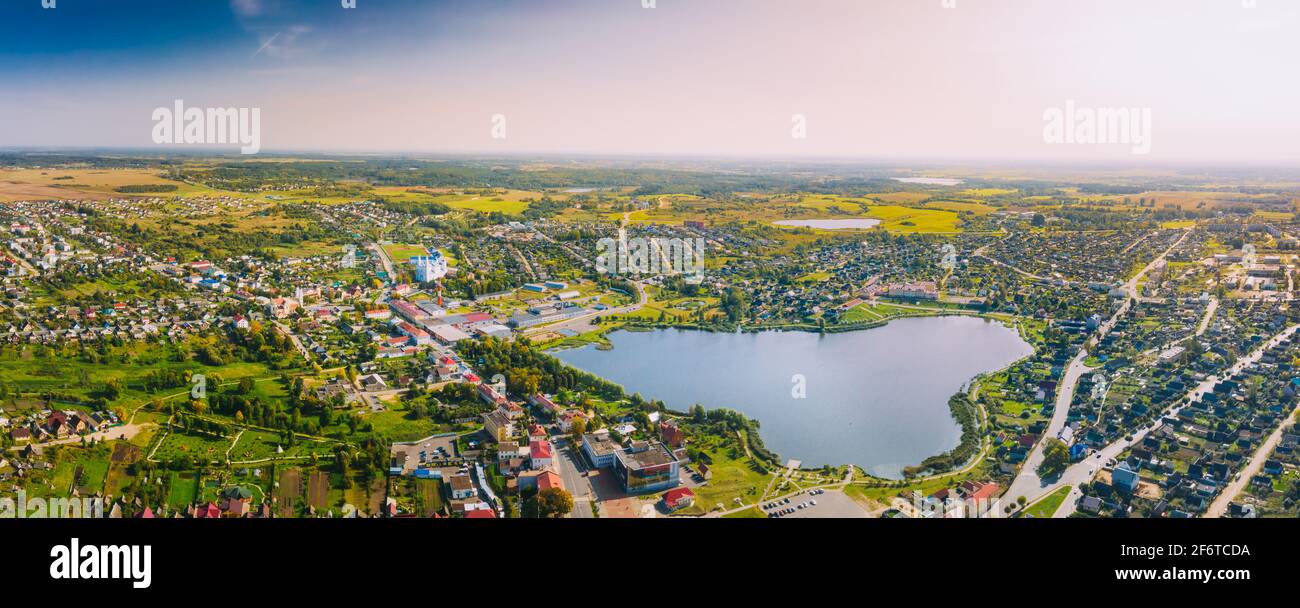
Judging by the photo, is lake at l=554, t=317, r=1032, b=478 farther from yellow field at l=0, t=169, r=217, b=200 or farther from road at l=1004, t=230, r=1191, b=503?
yellow field at l=0, t=169, r=217, b=200

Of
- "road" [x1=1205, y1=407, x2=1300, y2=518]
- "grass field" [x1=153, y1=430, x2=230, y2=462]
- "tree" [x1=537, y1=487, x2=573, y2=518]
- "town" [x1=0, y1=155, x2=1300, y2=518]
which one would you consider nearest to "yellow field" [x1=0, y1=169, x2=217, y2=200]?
"town" [x1=0, y1=155, x2=1300, y2=518]

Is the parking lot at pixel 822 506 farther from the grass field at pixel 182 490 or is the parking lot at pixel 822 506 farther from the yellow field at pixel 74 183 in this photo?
the yellow field at pixel 74 183

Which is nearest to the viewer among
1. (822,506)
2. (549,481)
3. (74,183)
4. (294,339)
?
(822,506)

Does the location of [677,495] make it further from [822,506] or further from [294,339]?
[294,339]

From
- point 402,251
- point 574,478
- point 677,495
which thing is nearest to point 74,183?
point 402,251

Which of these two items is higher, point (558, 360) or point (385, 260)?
point (385, 260)

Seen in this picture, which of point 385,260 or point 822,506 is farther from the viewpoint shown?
point 385,260
